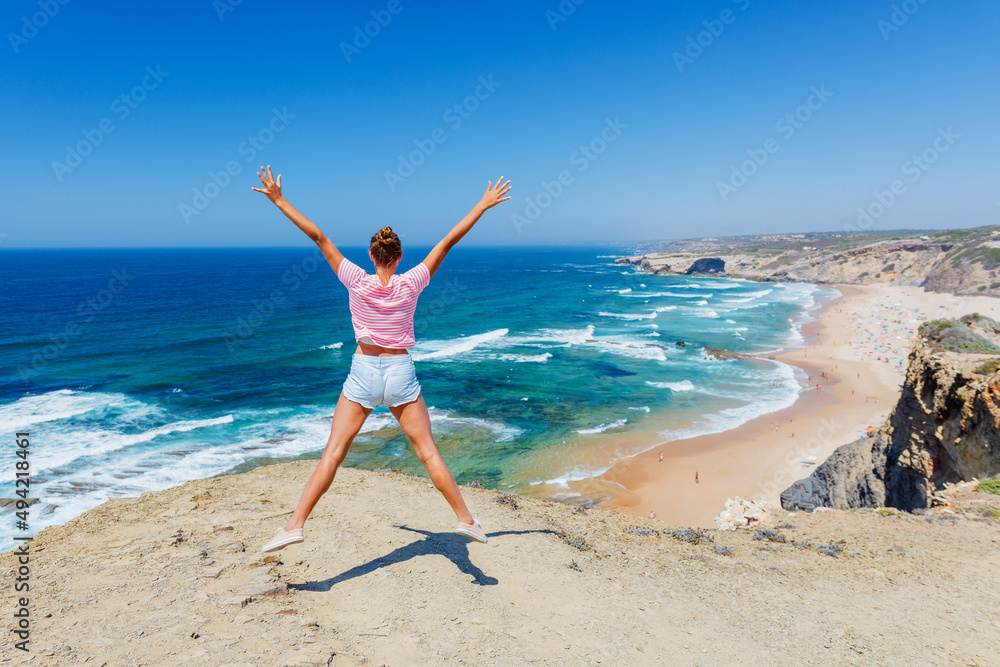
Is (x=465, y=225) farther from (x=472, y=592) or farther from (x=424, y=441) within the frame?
(x=472, y=592)

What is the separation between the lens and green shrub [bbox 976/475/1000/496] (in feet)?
25.9

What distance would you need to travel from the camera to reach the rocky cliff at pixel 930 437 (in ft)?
30.9

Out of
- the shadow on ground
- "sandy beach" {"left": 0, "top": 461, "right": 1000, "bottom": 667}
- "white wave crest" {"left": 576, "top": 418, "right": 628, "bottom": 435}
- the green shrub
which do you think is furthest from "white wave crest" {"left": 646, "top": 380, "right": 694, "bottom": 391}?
the shadow on ground

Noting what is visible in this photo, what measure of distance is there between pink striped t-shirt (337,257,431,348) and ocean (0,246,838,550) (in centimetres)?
1371

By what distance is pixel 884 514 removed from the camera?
780cm

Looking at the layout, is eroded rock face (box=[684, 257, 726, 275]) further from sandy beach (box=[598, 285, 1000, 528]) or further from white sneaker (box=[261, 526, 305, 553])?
white sneaker (box=[261, 526, 305, 553])

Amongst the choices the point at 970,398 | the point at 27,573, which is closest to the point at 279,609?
the point at 27,573

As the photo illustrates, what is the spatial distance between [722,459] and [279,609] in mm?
19666

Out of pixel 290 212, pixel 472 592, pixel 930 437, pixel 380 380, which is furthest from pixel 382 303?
pixel 930 437

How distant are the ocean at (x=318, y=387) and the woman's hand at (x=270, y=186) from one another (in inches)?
533

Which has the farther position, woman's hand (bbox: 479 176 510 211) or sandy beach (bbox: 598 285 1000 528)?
sandy beach (bbox: 598 285 1000 528)

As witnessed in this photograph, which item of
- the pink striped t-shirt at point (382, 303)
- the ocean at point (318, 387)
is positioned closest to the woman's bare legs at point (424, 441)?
the pink striped t-shirt at point (382, 303)

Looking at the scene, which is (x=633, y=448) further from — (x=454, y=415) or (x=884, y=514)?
(x=884, y=514)

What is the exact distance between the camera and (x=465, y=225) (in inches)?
137
